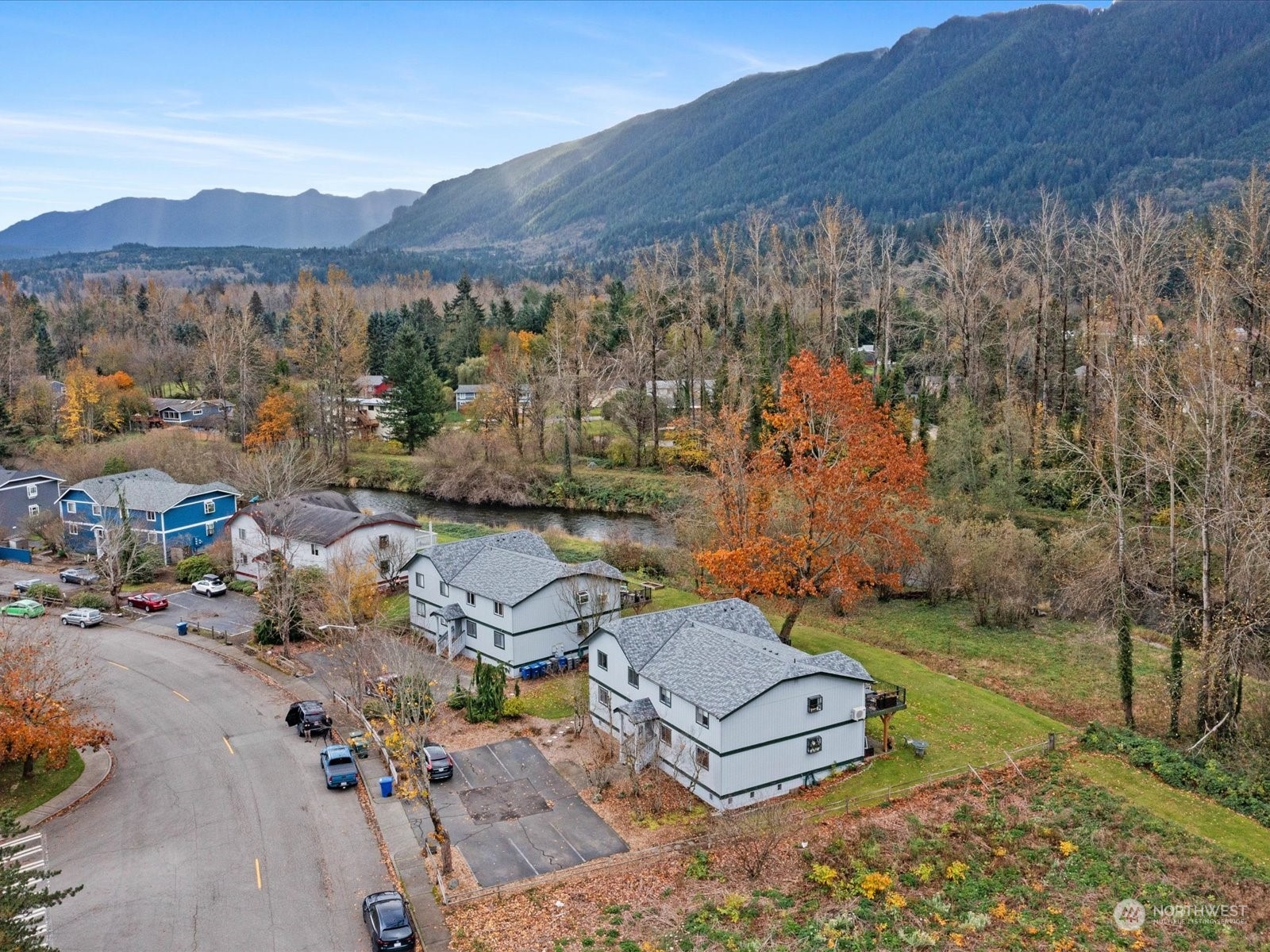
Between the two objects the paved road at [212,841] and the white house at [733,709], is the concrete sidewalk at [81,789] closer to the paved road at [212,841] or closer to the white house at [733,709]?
the paved road at [212,841]

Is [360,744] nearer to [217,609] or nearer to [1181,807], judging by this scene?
[217,609]

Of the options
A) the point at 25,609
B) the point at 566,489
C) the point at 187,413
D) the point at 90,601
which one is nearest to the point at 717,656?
the point at 90,601

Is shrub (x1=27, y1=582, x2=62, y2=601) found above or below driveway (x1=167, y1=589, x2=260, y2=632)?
above

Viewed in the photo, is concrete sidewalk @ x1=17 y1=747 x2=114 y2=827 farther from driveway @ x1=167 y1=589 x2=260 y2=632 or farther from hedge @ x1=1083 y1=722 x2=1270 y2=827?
hedge @ x1=1083 y1=722 x2=1270 y2=827

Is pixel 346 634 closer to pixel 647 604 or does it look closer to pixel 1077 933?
pixel 647 604

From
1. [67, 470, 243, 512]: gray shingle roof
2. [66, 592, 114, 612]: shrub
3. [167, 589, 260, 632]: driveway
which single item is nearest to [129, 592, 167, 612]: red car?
[167, 589, 260, 632]: driveway

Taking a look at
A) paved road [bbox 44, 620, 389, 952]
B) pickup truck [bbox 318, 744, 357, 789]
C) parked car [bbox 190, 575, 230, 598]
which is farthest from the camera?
parked car [bbox 190, 575, 230, 598]

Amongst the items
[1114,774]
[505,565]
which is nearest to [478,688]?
[505,565]
